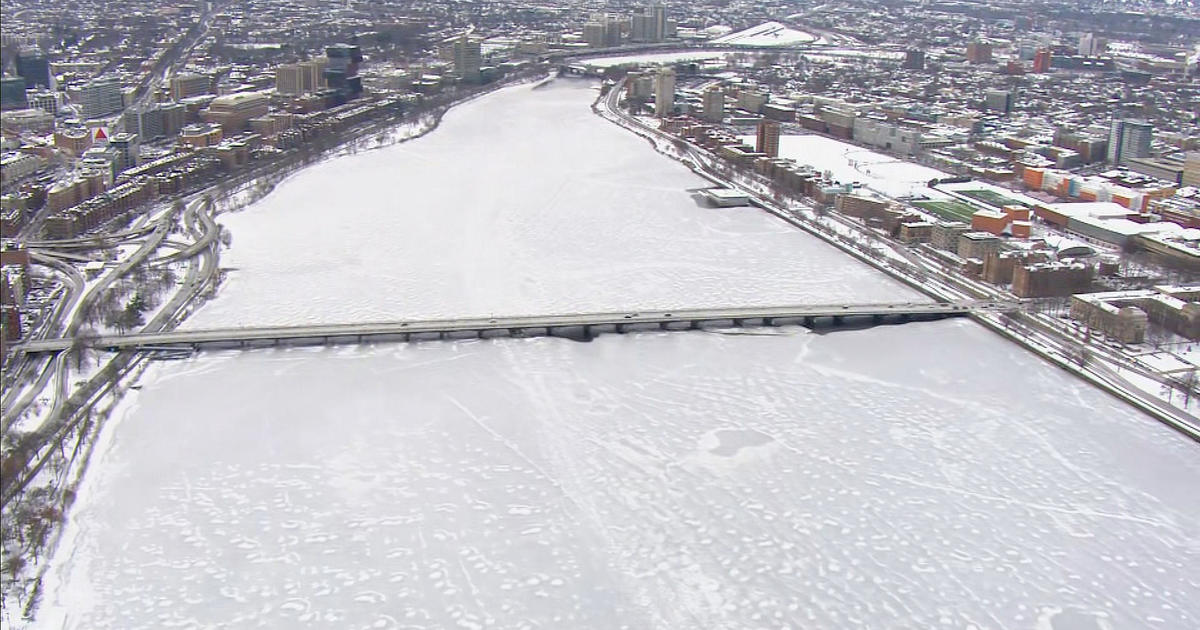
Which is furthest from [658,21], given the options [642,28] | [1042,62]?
[1042,62]

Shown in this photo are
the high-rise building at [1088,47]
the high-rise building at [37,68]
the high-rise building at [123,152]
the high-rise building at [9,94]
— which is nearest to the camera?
the high-rise building at [9,94]

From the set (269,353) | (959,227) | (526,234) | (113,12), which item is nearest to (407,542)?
(269,353)

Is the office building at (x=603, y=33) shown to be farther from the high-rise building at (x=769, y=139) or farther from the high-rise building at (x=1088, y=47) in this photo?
the high-rise building at (x=769, y=139)

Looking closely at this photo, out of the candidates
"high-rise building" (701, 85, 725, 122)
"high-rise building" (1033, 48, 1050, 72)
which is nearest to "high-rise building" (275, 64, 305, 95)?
"high-rise building" (701, 85, 725, 122)

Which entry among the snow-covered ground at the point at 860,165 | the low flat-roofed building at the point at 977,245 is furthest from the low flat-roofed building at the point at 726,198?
the low flat-roofed building at the point at 977,245

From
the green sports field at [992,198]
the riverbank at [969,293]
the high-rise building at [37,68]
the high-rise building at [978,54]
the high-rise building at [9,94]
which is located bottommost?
the riverbank at [969,293]

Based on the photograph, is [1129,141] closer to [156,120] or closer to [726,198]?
[726,198]
